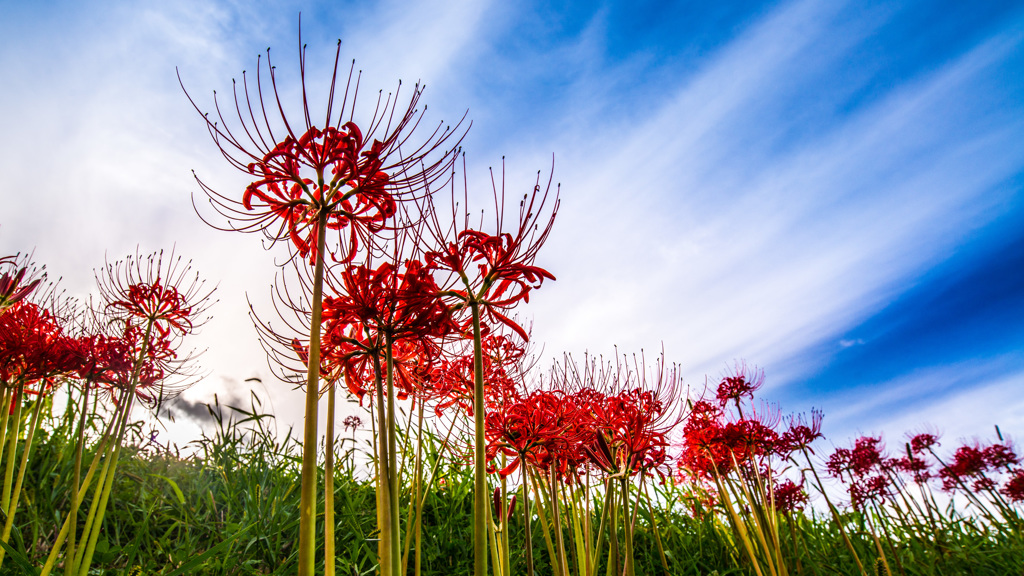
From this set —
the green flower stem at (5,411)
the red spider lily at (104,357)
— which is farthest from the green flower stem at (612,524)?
the green flower stem at (5,411)

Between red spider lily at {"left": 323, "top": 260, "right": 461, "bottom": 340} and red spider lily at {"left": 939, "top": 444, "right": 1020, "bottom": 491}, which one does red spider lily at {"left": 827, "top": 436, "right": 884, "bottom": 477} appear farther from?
red spider lily at {"left": 323, "top": 260, "right": 461, "bottom": 340}

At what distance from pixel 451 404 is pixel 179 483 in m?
3.76

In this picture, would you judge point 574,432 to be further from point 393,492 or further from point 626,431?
point 393,492

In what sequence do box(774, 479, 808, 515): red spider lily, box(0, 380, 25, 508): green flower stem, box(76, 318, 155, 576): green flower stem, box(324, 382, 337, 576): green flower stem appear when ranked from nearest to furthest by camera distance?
box(324, 382, 337, 576): green flower stem, box(76, 318, 155, 576): green flower stem, box(0, 380, 25, 508): green flower stem, box(774, 479, 808, 515): red spider lily

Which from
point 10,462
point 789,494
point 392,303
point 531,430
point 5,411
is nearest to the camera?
point 392,303

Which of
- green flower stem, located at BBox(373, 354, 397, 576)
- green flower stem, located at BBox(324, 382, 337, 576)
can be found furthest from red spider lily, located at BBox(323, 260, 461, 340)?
green flower stem, located at BBox(324, 382, 337, 576)

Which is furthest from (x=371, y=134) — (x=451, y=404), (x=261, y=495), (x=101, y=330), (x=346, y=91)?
(x=261, y=495)

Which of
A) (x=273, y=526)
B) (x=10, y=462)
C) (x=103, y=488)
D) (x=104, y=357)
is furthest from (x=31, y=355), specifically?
(x=273, y=526)

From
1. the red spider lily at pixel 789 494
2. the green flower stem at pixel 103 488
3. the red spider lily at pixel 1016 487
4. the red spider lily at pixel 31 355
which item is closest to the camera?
the green flower stem at pixel 103 488

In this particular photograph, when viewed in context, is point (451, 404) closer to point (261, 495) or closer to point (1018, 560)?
point (261, 495)

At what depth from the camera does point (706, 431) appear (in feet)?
16.3

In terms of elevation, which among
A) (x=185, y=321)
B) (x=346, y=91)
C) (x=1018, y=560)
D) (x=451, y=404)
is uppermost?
(x=346, y=91)

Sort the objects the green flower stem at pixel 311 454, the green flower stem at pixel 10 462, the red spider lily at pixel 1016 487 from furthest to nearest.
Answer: the red spider lily at pixel 1016 487 < the green flower stem at pixel 10 462 < the green flower stem at pixel 311 454

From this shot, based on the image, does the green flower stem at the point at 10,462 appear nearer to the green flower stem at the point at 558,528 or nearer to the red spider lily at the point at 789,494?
the green flower stem at the point at 558,528
